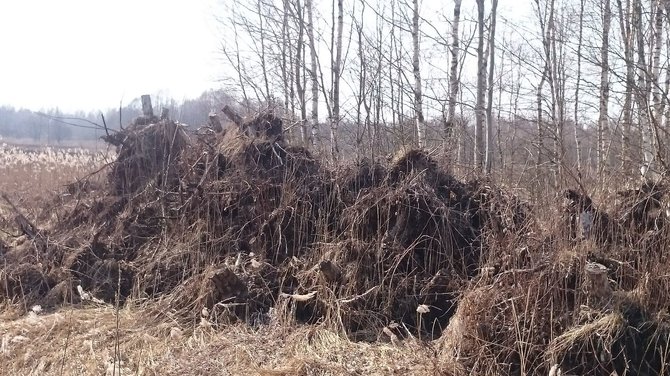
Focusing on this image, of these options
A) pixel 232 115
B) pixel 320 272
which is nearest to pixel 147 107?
pixel 232 115

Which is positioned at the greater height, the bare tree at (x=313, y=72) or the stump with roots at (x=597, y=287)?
the bare tree at (x=313, y=72)

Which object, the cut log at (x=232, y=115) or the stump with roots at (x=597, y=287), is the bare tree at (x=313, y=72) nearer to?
the cut log at (x=232, y=115)

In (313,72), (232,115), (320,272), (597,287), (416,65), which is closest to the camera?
(597,287)

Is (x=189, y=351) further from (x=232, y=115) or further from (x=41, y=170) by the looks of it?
(x=41, y=170)

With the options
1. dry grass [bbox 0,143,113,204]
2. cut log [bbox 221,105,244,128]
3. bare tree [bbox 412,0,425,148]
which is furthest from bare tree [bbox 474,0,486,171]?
dry grass [bbox 0,143,113,204]

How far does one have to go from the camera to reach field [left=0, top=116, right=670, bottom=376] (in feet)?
11.9

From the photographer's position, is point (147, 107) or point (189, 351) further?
point (147, 107)

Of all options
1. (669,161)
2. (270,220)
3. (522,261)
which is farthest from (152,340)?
(669,161)

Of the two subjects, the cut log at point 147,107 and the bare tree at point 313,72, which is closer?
the cut log at point 147,107

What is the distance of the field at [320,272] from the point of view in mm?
3625

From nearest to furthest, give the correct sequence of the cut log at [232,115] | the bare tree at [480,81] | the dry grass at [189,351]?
the dry grass at [189,351] → the cut log at [232,115] → the bare tree at [480,81]

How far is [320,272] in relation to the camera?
16.2 feet

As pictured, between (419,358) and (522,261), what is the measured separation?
1064mm

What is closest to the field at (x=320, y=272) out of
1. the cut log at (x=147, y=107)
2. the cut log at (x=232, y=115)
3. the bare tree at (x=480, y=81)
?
the cut log at (x=232, y=115)
